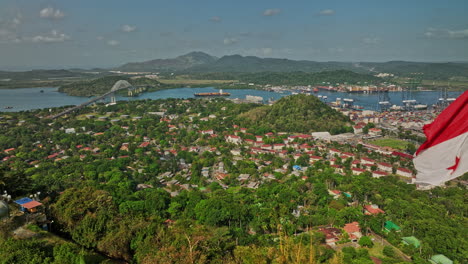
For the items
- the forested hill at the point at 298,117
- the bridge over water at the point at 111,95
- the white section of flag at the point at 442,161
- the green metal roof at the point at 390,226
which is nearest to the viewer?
the white section of flag at the point at 442,161

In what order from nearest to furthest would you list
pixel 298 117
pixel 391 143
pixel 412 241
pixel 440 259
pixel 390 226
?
pixel 440 259 < pixel 412 241 < pixel 390 226 < pixel 391 143 < pixel 298 117

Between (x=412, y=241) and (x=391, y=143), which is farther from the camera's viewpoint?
(x=391, y=143)

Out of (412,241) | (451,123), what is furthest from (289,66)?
(451,123)

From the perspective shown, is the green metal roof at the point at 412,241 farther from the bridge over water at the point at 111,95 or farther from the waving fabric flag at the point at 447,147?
the bridge over water at the point at 111,95

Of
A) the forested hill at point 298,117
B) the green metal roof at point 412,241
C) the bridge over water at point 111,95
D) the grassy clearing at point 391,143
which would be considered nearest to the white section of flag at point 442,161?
the green metal roof at point 412,241

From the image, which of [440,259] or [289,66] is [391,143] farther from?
[289,66]
